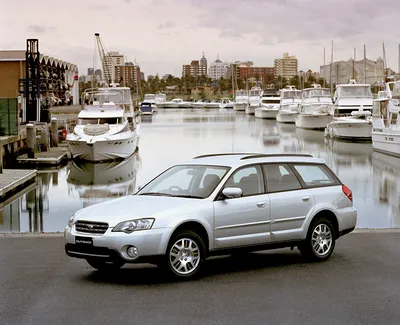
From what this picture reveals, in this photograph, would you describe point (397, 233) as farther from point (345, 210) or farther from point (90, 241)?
point (90, 241)

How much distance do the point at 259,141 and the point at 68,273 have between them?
52.3 metres

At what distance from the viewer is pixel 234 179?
11.1m

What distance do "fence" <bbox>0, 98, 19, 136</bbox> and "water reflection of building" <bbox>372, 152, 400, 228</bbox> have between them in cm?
2019

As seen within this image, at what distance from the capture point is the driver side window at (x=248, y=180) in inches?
436

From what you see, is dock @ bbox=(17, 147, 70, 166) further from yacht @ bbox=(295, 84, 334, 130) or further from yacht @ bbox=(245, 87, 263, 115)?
yacht @ bbox=(245, 87, 263, 115)

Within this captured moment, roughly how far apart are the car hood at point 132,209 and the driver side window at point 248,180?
2.65 ft

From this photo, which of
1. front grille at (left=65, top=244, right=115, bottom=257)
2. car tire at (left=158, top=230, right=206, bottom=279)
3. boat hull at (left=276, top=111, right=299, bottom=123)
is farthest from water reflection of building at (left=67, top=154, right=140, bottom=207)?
boat hull at (left=276, top=111, right=299, bottom=123)

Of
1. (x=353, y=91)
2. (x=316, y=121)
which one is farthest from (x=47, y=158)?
(x=316, y=121)

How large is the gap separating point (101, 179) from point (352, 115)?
3142 cm

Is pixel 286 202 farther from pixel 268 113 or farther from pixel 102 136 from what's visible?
pixel 268 113

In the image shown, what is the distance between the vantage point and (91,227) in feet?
33.0

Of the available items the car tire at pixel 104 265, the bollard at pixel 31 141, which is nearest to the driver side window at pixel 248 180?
the car tire at pixel 104 265

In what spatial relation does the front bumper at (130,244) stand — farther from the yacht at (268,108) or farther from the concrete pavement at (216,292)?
the yacht at (268,108)

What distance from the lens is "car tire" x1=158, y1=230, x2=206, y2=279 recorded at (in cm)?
1000
